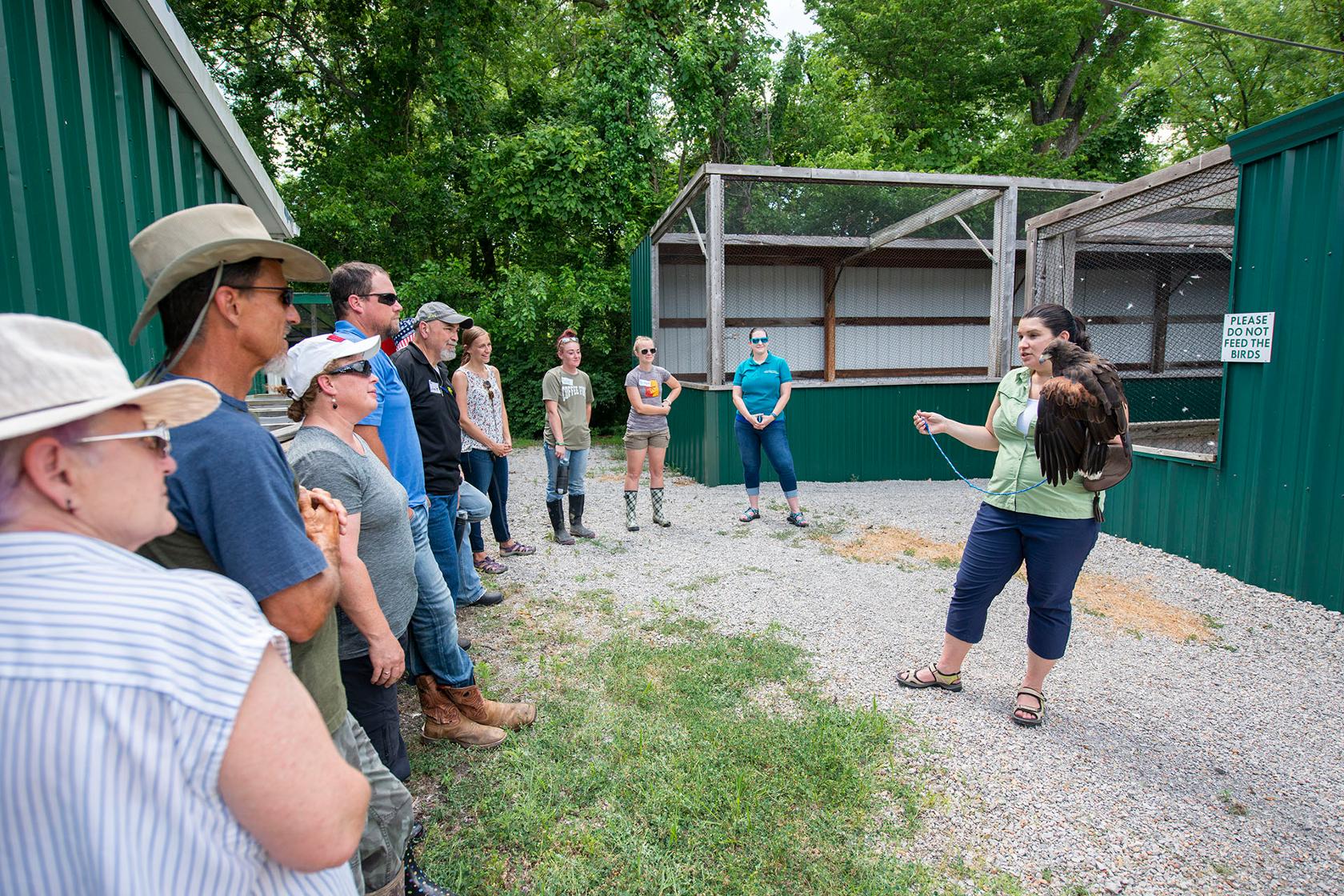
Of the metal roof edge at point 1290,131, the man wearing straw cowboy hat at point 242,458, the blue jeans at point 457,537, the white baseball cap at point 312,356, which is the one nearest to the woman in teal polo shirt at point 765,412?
the blue jeans at point 457,537

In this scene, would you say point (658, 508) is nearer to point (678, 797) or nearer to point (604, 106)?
point (678, 797)

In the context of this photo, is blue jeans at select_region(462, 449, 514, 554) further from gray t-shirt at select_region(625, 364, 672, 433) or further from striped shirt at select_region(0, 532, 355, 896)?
striped shirt at select_region(0, 532, 355, 896)

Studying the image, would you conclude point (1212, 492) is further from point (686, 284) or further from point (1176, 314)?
point (1176, 314)

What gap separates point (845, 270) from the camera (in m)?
12.8

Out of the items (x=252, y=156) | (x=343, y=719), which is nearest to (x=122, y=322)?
(x=252, y=156)

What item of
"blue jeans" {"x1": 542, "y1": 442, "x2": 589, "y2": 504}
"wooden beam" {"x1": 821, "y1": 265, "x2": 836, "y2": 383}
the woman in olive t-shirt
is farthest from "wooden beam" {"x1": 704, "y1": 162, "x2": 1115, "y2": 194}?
"wooden beam" {"x1": 821, "y1": 265, "x2": 836, "y2": 383}

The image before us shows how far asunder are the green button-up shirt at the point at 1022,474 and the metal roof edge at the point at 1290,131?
3089 millimetres

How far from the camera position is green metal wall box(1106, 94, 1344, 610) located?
14.2 ft

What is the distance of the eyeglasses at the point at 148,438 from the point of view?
2.62 feet

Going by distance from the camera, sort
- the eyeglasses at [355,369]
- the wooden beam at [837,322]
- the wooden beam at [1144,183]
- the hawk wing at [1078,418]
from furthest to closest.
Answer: the wooden beam at [837,322] → the wooden beam at [1144,183] → the hawk wing at [1078,418] → the eyeglasses at [355,369]

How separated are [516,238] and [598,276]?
6.71 ft

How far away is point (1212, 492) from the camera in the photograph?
514 cm

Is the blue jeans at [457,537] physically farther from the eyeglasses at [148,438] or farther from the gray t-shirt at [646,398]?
the eyeglasses at [148,438]

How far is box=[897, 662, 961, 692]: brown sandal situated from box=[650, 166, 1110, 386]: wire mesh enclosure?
528 centimetres
